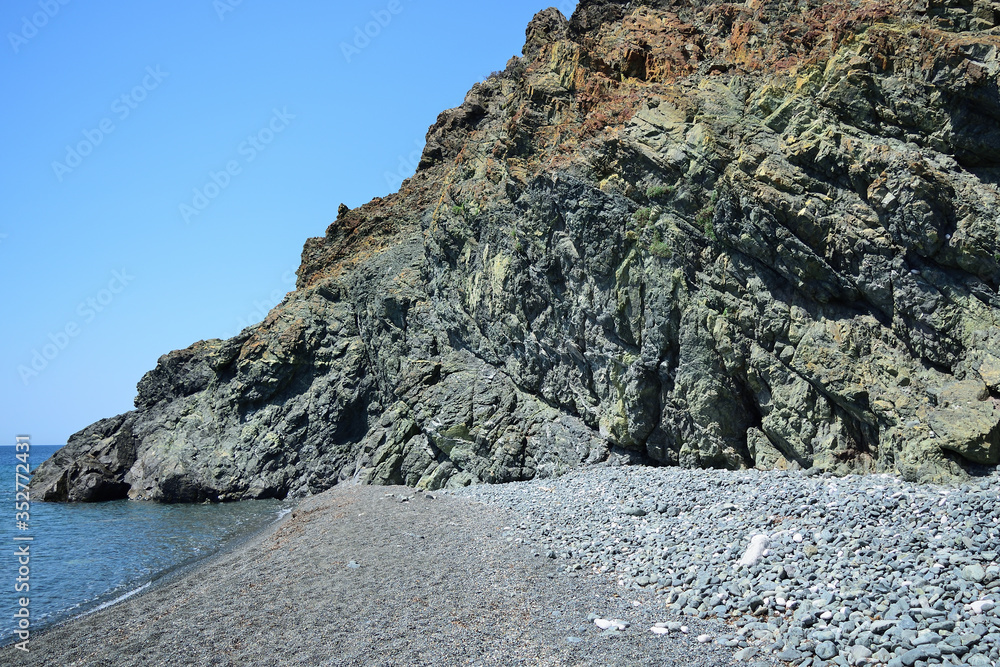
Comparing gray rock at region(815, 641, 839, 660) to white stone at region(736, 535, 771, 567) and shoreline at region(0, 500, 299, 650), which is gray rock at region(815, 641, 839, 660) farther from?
shoreline at region(0, 500, 299, 650)

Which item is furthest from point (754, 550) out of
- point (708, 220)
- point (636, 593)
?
point (708, 220)

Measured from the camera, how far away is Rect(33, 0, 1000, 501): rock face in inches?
586

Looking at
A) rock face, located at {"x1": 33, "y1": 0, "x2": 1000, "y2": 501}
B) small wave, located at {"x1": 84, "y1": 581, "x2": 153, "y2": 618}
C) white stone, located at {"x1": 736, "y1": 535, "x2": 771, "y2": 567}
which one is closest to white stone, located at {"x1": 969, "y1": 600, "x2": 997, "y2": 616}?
white stone, located at {"x1": 736, "y1": 535, "x2": 771, "y2": 567}

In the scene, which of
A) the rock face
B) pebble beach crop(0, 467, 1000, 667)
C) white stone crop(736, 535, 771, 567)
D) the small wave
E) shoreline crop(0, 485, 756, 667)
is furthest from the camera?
the small wave

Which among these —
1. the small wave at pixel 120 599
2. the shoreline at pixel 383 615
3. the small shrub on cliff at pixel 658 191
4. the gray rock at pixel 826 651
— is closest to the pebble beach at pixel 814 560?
the gray rock at pixel 826 651

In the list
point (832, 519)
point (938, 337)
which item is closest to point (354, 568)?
point (832, 519)

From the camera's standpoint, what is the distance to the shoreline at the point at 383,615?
9195mm

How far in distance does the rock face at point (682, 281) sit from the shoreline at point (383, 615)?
805 cm

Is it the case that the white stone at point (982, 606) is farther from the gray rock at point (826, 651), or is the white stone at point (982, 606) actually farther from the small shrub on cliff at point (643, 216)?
the small shrub on cliff at point (643, 216)

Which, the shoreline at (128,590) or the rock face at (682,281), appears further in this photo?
the rock face at (682,281)

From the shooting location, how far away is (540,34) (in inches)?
1371

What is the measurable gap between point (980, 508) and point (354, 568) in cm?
1242

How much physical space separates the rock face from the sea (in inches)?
191

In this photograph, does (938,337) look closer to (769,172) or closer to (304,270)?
(769,172)
